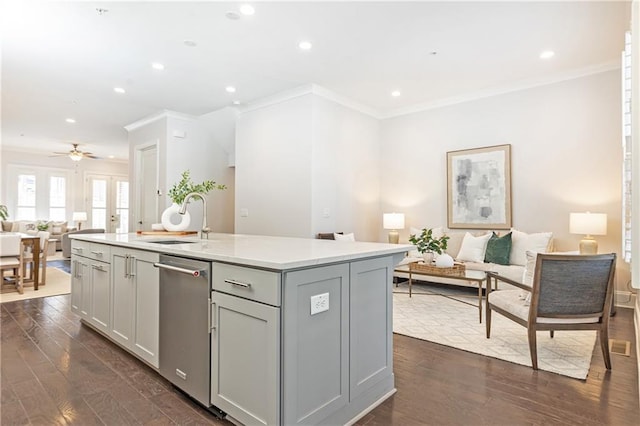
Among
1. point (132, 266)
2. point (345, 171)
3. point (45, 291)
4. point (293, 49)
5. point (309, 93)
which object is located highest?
point (293, 49)

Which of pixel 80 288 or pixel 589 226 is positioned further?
pixel 589 226

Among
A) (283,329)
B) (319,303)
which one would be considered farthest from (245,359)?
(319,303)

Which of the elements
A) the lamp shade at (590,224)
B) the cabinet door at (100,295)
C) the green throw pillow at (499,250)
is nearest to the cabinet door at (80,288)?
the cabinet door at (100,295)

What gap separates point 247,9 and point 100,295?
2.89 metres

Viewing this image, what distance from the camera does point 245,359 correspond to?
166cm

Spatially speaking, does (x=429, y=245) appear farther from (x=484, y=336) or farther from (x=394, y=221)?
(x=394, y=221)

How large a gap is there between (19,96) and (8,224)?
494 centimetres

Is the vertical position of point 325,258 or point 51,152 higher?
point 51,152

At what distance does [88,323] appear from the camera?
329 centimetres

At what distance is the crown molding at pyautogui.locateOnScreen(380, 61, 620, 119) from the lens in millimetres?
4418

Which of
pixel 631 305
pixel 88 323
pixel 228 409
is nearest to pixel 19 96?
pixel 88 323

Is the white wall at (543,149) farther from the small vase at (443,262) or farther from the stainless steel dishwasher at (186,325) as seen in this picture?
the stainless steel dishwasher at (186,325)

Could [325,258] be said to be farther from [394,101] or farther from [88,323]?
[394,101]

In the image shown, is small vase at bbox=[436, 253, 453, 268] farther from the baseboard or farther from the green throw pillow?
the baseboard
